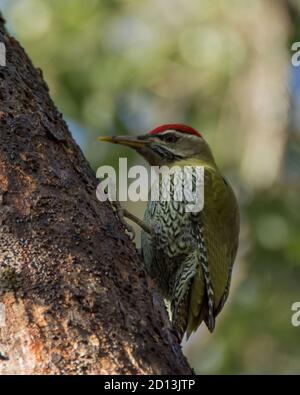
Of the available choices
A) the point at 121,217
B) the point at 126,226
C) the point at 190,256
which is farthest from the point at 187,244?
the point at 126,226

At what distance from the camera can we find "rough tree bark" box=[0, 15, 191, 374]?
2.60 m

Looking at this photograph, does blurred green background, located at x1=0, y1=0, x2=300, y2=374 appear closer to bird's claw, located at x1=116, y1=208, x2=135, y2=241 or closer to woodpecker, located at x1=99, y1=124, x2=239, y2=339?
woodpecker, located at x1=99, y1=124, x2=239, y2=339

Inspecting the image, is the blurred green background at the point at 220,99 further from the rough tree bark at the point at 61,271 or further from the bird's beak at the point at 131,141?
the rough tree bark at the point at 61,271

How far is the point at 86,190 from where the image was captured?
10.5ft

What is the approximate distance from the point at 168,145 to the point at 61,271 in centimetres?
243

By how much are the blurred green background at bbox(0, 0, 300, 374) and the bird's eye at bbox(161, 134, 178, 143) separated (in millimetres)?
2246

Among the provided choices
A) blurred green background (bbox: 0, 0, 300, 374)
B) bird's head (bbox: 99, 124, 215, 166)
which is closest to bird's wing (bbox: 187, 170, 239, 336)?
bird's head (bbox: 99, 124, 215, 166)

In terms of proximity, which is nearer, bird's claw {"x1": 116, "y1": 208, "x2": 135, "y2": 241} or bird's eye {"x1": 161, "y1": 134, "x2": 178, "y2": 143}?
bird's claw {"x1": 116, "y1": 208, "x2": 135, "y2": 241}

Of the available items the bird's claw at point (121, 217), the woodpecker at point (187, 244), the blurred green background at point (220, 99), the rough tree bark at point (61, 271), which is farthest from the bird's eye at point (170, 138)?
the blurred green background at point (220, 99)

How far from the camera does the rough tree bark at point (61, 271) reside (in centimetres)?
260

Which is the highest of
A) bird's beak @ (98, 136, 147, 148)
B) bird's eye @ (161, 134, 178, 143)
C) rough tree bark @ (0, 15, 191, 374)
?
bird's eye @ (161, 134, 178, 143)
